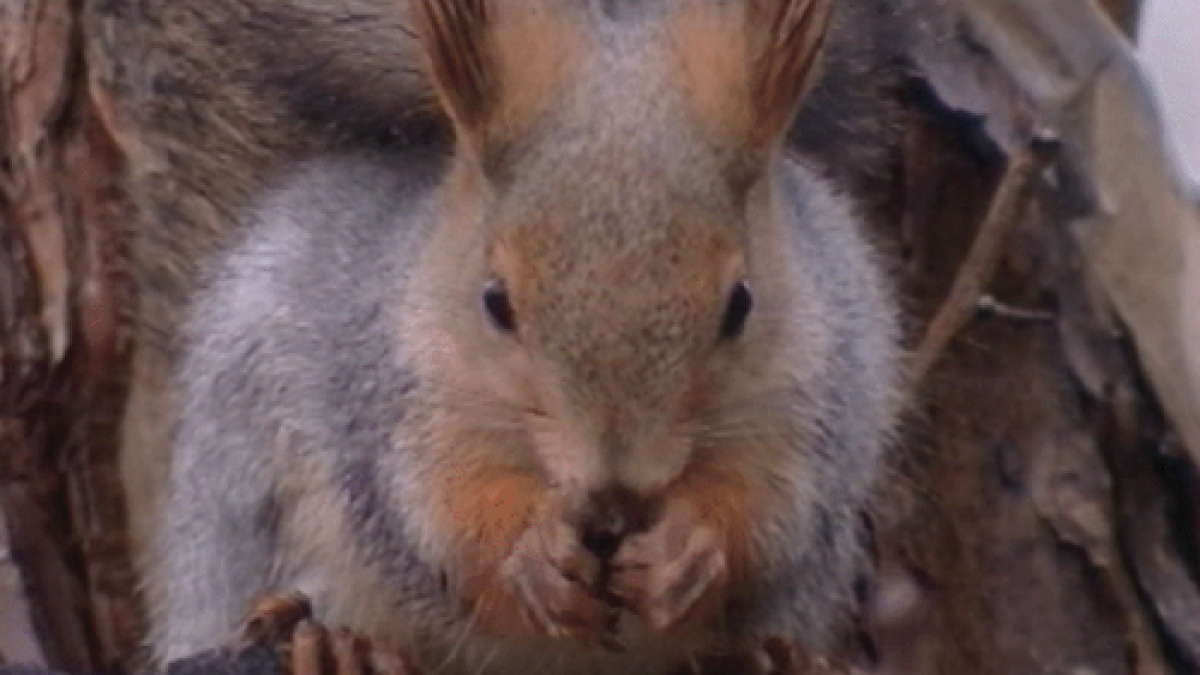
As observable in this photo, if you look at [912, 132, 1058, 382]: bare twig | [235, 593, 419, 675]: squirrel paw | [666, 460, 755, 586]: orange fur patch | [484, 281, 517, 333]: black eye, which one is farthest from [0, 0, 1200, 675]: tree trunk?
[484, 281, 517, 333]: black eye

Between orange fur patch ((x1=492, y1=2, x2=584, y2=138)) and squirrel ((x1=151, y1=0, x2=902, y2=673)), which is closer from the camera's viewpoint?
squirrel ((x1=151, y1=0, x2=902, y2=673))

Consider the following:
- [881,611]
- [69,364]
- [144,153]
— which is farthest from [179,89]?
[881,611]

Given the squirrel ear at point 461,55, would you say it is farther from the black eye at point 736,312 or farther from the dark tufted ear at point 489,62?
the black eye at point 736,312

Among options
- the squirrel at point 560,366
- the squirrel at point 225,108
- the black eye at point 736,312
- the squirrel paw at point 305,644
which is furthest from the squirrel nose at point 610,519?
the squirrel at point 225,108

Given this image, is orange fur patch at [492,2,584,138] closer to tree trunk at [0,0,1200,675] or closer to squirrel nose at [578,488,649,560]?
squirrel nose at [578,488,649,560]

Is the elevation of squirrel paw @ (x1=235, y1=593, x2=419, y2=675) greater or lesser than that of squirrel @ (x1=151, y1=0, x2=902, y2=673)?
lesser

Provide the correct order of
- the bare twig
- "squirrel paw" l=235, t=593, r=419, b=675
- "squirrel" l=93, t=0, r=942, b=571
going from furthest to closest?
1. the bare twig
2. "squirrel" l=93, t=0, r=942, b=571
3. "squirrel paw" l=235, t=593, r=419, b=675
